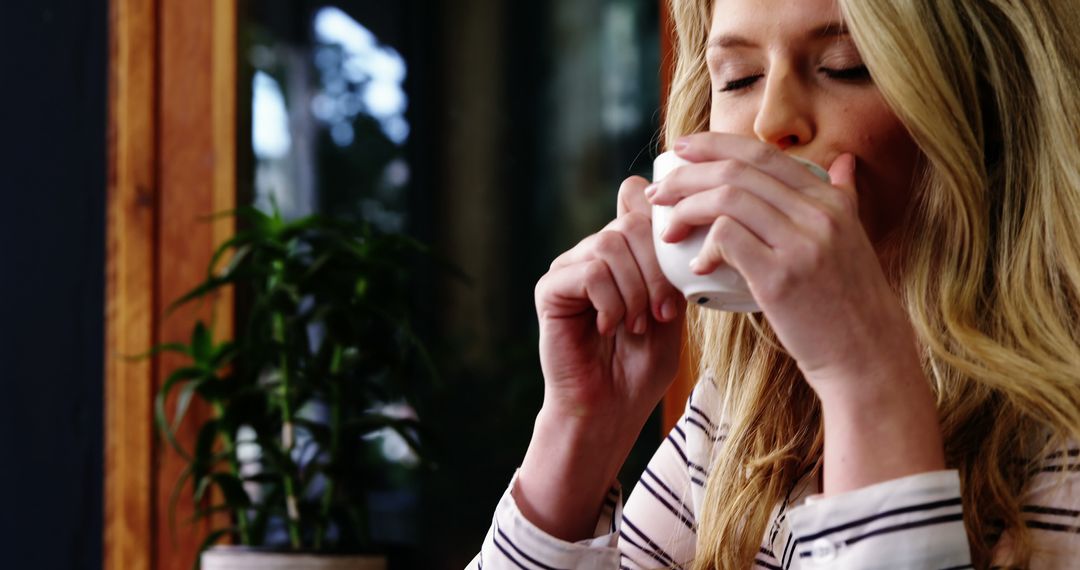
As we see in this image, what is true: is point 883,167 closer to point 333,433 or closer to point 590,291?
point 590,291

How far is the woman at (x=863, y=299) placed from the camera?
2.44 ft

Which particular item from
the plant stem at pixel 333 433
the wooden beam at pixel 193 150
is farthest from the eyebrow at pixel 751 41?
the wooden beam at pixel 193 150

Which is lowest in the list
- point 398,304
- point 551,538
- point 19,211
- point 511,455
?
point 511,455

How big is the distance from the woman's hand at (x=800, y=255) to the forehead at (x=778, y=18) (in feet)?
0.72

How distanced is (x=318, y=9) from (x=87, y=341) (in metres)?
0.81

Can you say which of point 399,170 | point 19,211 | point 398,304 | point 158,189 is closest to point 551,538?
point 398,304

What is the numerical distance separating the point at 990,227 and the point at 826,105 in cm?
18

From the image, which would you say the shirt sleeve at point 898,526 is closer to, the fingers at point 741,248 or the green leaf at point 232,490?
the fingers at point 741,248

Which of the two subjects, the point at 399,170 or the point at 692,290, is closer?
the point at 692,290

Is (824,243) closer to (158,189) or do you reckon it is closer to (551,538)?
(551,538)

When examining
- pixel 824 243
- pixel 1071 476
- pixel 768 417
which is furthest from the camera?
pixel 768 417

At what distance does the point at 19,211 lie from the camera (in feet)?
7.52

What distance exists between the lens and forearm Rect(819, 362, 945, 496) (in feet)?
2.46

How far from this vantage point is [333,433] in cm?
196
